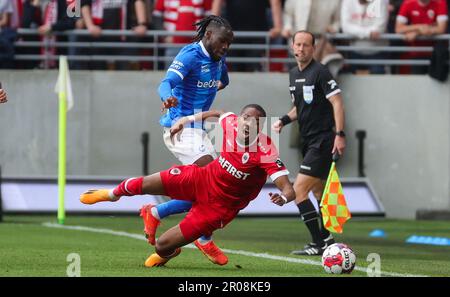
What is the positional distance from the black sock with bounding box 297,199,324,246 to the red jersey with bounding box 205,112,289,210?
2635 mm

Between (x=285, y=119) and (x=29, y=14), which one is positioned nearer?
(x=285, y=119)

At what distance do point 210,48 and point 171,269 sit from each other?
253 cm

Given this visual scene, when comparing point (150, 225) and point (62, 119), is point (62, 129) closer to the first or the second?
point (62, 119)

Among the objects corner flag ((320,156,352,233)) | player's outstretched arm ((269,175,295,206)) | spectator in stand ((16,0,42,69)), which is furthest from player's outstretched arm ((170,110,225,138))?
spectator in stand ((16,0,42,69))

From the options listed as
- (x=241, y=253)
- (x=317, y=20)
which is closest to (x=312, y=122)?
(x=241, y=253)

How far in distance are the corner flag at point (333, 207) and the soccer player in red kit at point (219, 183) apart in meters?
2.46

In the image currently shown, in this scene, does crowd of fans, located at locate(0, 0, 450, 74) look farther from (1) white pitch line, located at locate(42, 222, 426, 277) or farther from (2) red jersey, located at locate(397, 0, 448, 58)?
(1) white pitch line, located at locate(42, 222, 426, 277)

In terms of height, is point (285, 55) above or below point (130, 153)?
above

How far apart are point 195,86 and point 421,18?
929cm

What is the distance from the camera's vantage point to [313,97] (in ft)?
52.0

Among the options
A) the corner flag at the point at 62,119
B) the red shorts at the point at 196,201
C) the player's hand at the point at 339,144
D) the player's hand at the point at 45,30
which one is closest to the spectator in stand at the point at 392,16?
the player's hand at the point at 45,30

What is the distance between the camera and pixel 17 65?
2414cm

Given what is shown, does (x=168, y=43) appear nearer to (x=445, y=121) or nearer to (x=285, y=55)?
(x=285, y=55)

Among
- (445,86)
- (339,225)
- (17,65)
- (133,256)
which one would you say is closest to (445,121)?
(445,86)
